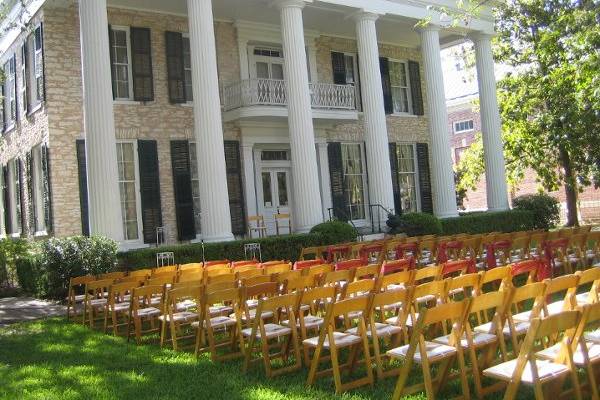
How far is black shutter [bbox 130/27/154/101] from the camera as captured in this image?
54.4 feet

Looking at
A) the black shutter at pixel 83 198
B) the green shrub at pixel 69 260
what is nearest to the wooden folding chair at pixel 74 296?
the green shrub at pixel 69 260

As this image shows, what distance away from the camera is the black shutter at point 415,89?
2273cm

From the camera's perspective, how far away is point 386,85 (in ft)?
71.8

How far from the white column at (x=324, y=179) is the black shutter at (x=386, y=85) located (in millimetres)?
3286

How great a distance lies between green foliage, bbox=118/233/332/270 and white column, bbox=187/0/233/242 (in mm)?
468

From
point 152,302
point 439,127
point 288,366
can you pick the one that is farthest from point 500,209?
point 288,366

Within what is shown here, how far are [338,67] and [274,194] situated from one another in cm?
507

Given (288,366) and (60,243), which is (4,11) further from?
(288,366)

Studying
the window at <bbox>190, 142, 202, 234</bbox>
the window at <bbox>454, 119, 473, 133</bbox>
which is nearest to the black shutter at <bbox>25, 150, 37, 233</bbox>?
the window at <bbox>190, 142, 202, 234</bbox>

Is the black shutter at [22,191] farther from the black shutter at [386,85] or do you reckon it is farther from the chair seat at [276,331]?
the chair seat at [276,331]

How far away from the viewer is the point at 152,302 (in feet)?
28.2

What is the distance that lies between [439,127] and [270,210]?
5.95 m

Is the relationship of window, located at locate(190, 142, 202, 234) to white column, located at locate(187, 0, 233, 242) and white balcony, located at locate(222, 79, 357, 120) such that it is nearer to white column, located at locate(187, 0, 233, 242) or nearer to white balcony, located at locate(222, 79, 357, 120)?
white balcony, located at locate(222, 79, 357, 120)

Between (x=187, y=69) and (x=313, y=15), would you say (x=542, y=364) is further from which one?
(x=313, y=15)
